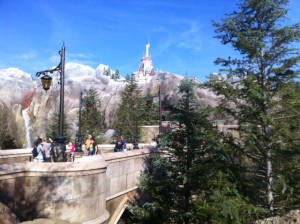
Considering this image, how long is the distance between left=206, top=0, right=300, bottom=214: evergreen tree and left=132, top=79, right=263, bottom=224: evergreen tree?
0.83 meters

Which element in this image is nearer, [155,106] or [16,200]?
[16,200]

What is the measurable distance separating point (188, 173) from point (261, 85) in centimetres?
410

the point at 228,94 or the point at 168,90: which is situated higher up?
the point at 168,90

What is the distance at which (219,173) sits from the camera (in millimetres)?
10625

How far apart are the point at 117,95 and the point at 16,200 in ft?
133

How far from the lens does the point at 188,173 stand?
12875 millimetres

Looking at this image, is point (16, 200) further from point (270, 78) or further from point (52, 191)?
point (270, 78)

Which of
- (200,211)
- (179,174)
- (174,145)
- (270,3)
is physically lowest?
(200,211)

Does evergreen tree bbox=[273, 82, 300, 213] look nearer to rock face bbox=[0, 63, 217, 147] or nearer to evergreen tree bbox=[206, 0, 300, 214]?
evergreen tree bbox=[206, 0, 300, 214]

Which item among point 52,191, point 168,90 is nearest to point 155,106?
point 168,90

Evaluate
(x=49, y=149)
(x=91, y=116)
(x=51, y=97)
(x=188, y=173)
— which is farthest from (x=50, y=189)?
(x=51, y=97)

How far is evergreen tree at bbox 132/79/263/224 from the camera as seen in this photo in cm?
1104

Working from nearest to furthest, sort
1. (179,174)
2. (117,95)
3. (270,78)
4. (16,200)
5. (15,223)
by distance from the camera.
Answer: (15,223), (16,200), (270,78), (179,174), (117,95)

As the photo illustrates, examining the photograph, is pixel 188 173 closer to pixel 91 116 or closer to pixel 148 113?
pixel 91 116
